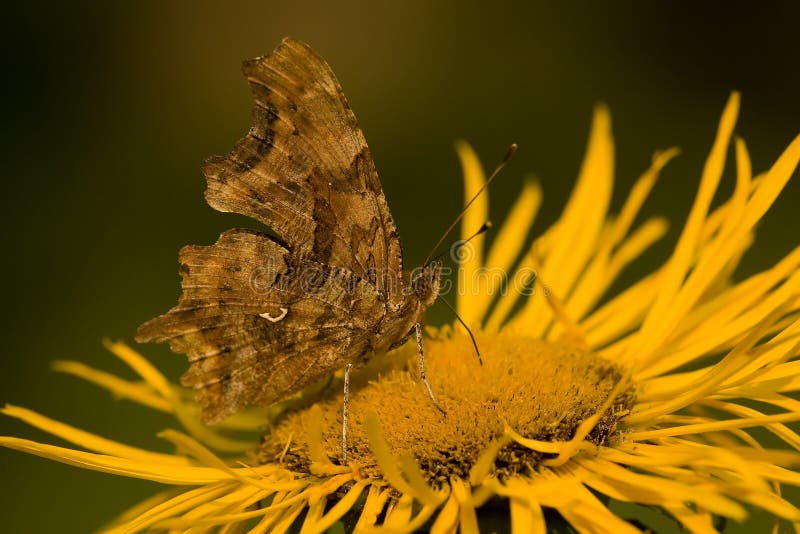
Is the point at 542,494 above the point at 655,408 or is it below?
below

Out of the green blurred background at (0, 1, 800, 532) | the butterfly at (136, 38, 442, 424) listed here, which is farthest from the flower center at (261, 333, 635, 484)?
the green blurred background at (0, 1, 800, 532)

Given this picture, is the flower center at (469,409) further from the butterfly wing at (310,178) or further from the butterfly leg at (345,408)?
the butterfly wing at (310,178)

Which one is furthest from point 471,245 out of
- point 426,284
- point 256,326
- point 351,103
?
point 351,103

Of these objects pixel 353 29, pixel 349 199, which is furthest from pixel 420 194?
pixel 349 199

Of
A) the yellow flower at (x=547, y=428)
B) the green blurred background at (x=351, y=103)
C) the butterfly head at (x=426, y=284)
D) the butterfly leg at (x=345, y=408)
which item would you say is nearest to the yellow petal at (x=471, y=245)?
the yellow flower at (x=547, y=428)

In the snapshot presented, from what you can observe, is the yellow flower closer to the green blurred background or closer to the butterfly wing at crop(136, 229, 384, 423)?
the butterfly wing at crop(136, 229, 384, 423)

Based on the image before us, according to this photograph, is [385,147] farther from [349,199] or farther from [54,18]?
[349,199]
